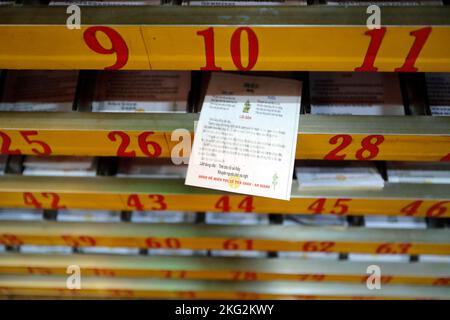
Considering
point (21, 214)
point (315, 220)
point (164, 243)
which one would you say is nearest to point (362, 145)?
point (315, 220)

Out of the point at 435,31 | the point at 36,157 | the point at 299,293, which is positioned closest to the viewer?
the point at 435,31

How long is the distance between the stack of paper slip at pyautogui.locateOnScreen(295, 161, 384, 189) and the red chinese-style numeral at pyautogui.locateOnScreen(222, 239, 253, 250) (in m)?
0.39

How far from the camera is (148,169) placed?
4.11 ft

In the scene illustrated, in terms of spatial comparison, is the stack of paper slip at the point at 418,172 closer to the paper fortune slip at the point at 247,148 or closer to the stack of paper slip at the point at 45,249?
the paper fortune slip at the point at 247,148

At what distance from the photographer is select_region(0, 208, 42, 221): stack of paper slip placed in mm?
1408

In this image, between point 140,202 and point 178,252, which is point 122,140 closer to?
point 140,202

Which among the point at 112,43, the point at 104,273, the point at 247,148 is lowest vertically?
the point at 104,273

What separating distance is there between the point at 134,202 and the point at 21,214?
57 cm

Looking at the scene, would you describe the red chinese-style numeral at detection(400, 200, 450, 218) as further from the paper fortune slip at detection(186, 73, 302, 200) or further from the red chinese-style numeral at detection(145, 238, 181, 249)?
the red chinese-style numeral at detection(145, 238, 181, 249)

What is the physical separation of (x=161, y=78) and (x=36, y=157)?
58 cm

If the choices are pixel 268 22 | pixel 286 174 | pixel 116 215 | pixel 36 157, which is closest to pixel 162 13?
pixel 268 22

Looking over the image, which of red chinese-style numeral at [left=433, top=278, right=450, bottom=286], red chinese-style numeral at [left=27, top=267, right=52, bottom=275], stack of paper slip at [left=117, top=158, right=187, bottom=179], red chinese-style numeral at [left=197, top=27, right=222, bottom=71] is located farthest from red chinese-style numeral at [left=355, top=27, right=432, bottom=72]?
red chinese-style numeral at [left=27, top=267, right=52, bottom=275]

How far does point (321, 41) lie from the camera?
29.5 inches

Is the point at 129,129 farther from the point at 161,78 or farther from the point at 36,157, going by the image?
the point at 36,157
